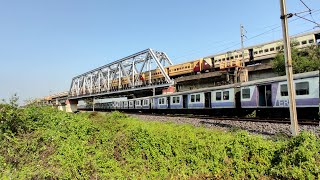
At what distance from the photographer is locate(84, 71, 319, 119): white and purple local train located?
15.4 meters

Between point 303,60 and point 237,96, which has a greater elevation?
point 303,60

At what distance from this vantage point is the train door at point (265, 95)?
58.9 feet

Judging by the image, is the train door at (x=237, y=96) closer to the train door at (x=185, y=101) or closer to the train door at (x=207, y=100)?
the train door at (x=207, y=100)

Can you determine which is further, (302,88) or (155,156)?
(302,88)

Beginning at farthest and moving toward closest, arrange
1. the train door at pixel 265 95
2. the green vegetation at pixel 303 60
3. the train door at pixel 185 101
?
the green vegetation at pixel 303 60 < the train door at pixel 185 101 < the train door at pixel 265 95

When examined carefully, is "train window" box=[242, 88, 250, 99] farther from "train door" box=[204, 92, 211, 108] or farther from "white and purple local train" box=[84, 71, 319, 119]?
"train door" box=[204, 92, 211, 108]

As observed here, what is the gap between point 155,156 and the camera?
7766 millimetres

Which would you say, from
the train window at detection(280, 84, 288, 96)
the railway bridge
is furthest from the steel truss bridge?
the train window at detection(280, 84, 288, 96)

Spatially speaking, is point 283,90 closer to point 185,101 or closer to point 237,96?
point 237,96

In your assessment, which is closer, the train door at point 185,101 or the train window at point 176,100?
the train door at point 185,101

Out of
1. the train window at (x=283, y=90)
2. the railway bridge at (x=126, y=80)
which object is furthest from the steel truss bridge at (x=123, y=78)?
the train window at (x=283, y=90)

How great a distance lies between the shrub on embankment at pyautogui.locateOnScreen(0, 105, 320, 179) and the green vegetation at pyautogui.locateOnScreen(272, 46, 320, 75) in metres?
28.9

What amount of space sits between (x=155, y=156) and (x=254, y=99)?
13367mm

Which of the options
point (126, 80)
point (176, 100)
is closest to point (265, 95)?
point (176, 100)
